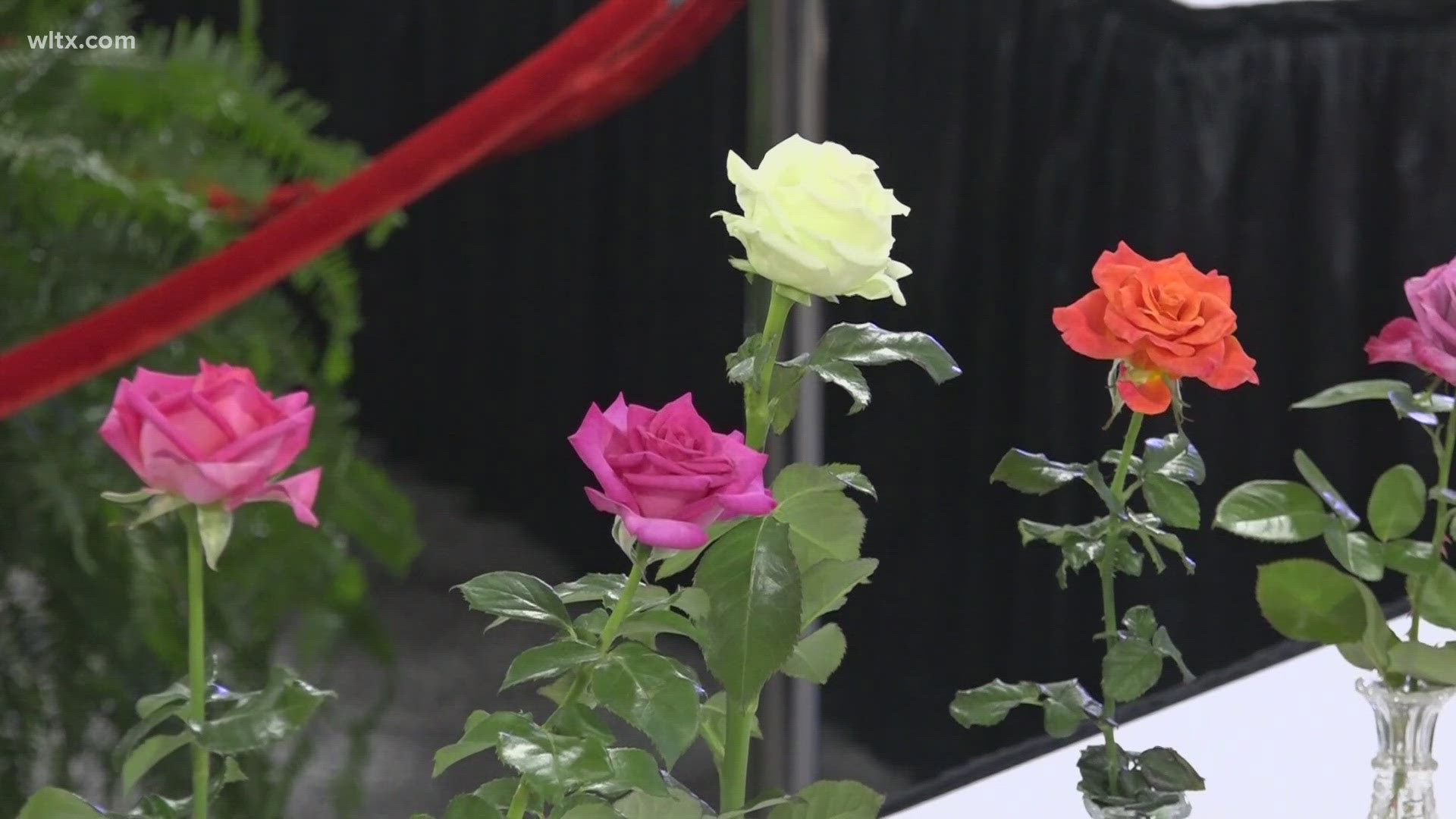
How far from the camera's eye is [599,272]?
240cm

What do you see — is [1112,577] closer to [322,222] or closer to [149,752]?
[149,752]

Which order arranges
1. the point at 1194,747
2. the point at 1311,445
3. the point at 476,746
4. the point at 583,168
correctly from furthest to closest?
1. the point at 583,168
2. the point at 1311,445
3. the point at 1194,747
4. the point at 476,746

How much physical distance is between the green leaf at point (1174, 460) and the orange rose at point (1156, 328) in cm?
3

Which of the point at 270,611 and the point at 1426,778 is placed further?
the point at 270,611

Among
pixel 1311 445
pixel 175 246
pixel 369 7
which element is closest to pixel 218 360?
pixel 175 246

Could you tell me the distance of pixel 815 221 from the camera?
1.05ft

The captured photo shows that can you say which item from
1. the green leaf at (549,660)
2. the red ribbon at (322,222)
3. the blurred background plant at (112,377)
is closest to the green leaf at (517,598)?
the green leaf at (549,660)

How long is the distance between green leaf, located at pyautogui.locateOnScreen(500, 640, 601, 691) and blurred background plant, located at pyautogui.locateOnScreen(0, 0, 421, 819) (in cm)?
76

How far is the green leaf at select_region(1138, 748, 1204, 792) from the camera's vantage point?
422mm

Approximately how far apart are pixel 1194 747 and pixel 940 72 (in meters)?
1.21

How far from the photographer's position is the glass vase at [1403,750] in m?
0.44

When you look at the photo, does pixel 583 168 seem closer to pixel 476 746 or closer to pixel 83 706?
pixel 83 706

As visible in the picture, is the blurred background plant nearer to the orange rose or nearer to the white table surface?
the white table surface

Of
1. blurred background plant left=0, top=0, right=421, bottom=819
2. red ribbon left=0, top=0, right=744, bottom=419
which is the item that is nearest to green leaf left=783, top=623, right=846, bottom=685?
red ribbon left=0, top=0, right=744, bottom=419
